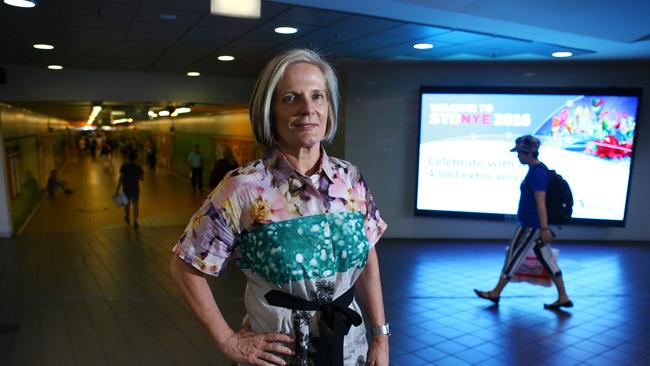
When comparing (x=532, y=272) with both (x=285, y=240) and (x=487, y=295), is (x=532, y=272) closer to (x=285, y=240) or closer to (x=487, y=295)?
(x=487, y=295)

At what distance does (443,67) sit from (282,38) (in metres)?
3.30

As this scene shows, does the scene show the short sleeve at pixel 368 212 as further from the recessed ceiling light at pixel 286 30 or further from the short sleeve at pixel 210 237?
the recessed ceiling light at pixel 286 30

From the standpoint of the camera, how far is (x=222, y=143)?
14.0 meters

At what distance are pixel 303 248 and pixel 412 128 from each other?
6829 millimetres

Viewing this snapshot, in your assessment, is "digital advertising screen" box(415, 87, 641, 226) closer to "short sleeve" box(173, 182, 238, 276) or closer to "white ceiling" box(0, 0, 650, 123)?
"white ceiling" box(0, 0, 650, 123)

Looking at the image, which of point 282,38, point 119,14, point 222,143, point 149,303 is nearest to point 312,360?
point 149,303

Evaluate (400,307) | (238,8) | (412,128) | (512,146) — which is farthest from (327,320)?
(512,146)

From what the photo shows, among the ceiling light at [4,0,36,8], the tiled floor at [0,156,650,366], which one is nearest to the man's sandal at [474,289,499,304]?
the tiled floor at [0,156,650,366]

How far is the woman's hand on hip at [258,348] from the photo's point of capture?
4.41ft

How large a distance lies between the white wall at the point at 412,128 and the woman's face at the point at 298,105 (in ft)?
21.3

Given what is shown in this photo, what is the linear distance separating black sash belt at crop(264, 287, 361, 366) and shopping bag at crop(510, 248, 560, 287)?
382cm

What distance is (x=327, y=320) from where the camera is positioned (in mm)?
1378

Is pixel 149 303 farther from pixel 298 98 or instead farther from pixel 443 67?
pixel 443 67

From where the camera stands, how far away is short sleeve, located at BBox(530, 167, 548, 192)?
434 centimetres
